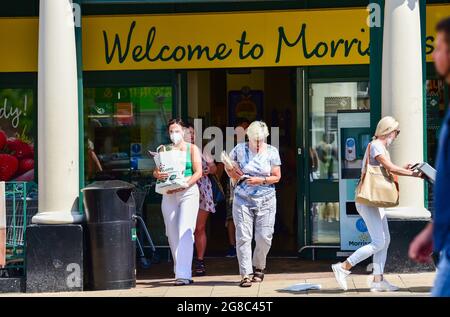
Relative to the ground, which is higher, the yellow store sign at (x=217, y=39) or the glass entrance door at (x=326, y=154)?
the yellow store sign at (x=217, y=39)

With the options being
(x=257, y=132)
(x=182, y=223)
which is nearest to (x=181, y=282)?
(x=182, y=223)

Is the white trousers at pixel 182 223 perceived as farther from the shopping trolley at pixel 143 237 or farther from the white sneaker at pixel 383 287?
the white sneaker at pixel 383 287

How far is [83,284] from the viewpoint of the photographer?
32.2 feet

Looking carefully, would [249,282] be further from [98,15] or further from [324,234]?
[98,15]

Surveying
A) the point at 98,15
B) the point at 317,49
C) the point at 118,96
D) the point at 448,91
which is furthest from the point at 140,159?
the point at 448,91

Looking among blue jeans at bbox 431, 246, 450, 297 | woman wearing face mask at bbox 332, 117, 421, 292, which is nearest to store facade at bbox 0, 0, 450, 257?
woman wearing face mask at bbox 332, 117, 421, 292

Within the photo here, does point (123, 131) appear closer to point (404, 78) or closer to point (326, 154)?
point (326, 154)

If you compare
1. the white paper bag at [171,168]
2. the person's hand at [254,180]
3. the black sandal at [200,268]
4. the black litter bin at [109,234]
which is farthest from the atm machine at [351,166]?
the black litter bin at [109,234]

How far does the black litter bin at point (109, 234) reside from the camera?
969 centimetres

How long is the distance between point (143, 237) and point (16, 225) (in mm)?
2184

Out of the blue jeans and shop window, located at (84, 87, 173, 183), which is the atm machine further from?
the blue jeans

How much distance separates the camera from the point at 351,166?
11531 millimetres

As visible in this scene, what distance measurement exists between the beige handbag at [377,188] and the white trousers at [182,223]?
1.88m

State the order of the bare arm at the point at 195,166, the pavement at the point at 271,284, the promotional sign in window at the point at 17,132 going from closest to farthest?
the pavement at the point at 271,284 < the bare arm at the point at 195,166 < the promotional sign in window at the point at 17,132
